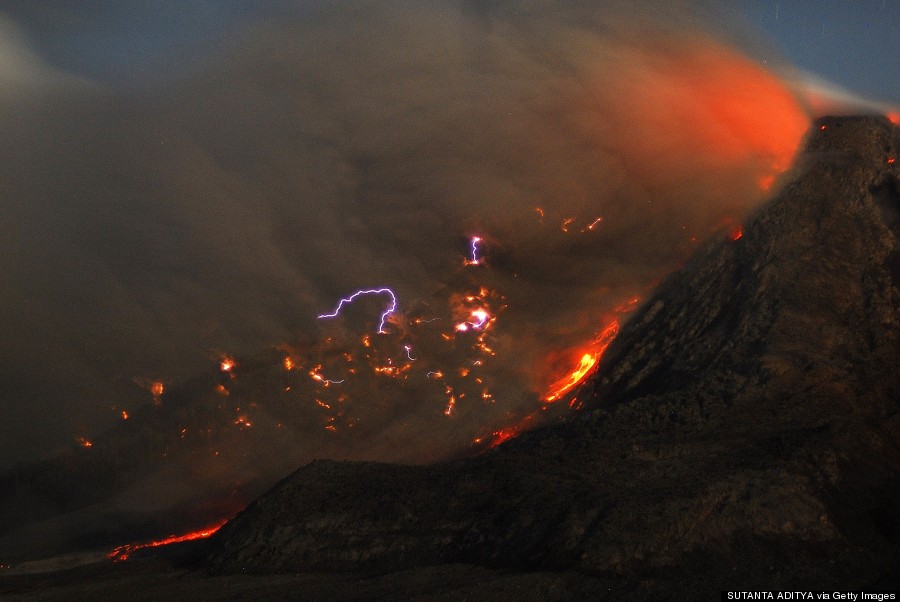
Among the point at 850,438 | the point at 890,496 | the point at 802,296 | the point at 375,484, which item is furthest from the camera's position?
the point at 802,296

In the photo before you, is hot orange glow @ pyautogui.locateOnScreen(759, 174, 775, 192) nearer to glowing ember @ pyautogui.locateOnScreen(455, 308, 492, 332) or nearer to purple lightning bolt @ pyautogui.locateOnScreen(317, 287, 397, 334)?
glowing ember @ pyautogui.locateOnScreen(455, 308, 492, 332)

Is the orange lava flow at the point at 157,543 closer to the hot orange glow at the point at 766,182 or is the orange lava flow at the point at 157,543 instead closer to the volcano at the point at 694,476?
the volcano at the point at 694,476

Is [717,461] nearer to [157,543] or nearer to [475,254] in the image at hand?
[157,543]

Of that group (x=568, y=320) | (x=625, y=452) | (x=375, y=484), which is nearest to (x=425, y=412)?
(x=568, y=320)

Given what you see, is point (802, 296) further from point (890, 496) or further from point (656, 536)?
point (656, 536)

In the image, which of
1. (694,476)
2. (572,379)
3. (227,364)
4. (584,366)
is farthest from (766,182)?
(227,364)

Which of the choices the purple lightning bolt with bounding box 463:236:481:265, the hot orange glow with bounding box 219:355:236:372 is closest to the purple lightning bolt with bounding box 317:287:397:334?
the purple lightning bolt with bounding box 463:236:481:265

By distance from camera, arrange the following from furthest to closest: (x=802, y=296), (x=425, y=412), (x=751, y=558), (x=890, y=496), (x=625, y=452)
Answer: (x=425, y=412)
(x=802, y=296)
(x=625, y=452)
(x=890, y=496)
(x=751, y=558)
